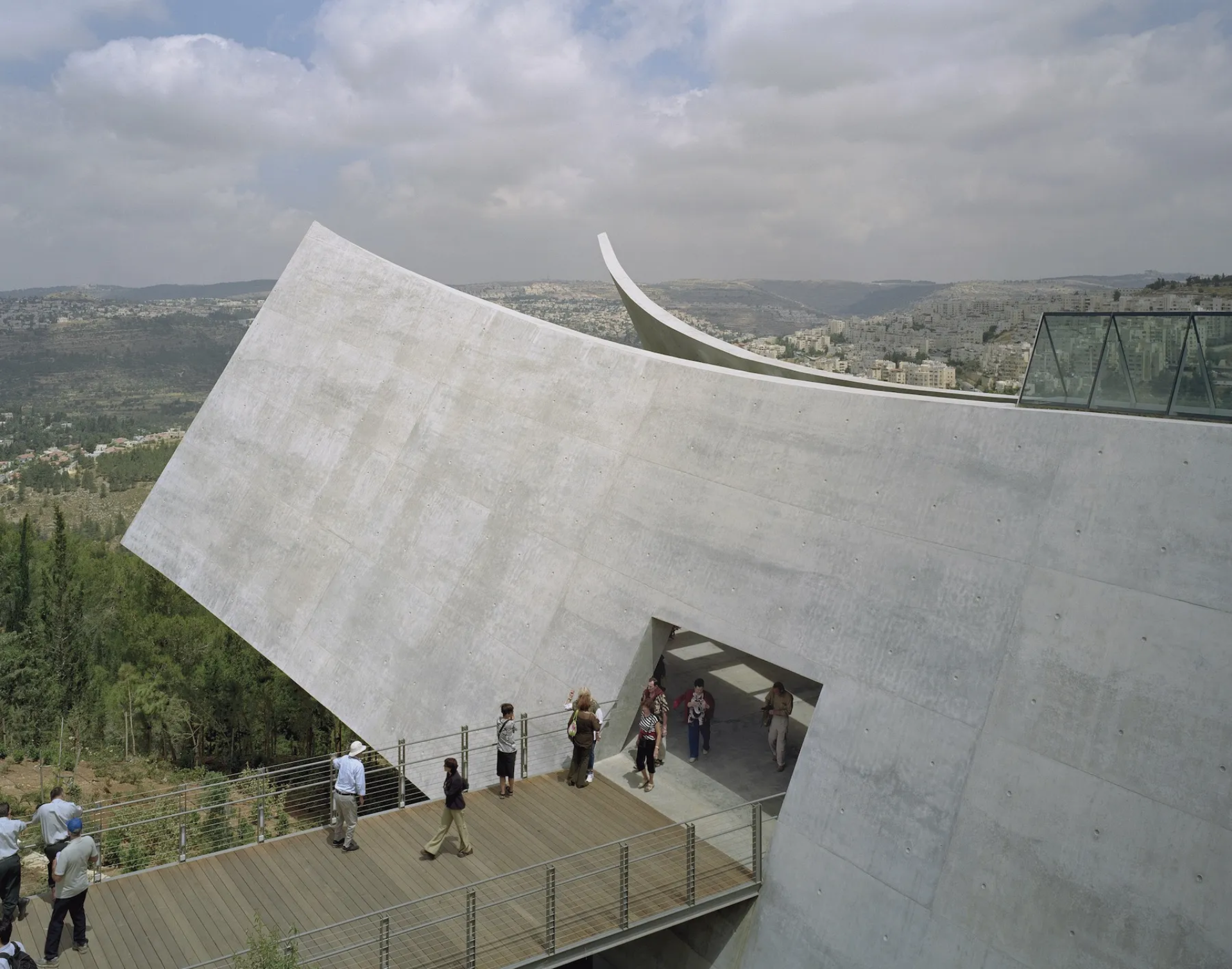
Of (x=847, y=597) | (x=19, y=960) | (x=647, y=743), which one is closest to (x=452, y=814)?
(x=647, y=743)

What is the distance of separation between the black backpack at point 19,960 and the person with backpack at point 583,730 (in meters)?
5.00

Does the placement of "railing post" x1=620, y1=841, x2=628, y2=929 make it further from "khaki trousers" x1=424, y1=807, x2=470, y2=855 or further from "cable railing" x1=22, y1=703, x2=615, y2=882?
"cable railing" x1=22, y1=703, x2=615, y2=882

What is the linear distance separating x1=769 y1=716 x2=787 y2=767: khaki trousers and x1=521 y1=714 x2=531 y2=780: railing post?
2.73 metres

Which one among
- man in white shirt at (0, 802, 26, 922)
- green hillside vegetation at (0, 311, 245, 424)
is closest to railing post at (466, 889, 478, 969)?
man in white shirt at (0, 802, 26, 922)

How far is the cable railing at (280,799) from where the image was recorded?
386 inches

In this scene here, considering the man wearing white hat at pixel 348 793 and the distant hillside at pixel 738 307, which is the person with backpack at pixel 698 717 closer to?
the man wearing white hat at pixel 348 793

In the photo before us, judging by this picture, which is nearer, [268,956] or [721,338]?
[268,956]

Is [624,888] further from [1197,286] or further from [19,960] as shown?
[1197,286]

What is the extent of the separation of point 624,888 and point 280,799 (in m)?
9.99

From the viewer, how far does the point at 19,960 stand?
6594 mm

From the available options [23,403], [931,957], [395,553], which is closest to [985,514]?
[931,957]

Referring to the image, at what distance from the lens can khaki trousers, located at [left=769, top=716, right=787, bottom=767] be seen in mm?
11094

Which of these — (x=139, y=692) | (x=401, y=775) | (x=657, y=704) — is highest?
(x=657, y=704)


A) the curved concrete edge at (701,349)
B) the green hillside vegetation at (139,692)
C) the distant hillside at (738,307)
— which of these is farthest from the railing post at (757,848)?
the distant hillside at (738,307)
